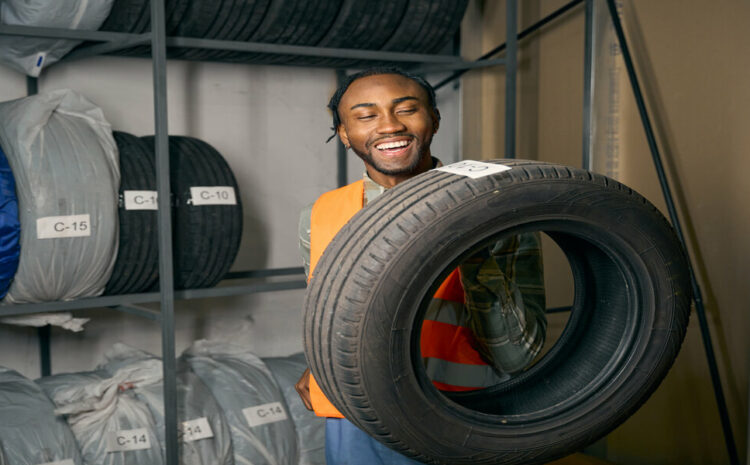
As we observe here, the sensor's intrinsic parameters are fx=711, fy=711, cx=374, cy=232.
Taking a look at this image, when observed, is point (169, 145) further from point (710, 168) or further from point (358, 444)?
point (710, 168)

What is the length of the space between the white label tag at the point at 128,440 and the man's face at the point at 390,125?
1.54 meters

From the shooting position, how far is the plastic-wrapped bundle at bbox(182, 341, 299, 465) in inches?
111

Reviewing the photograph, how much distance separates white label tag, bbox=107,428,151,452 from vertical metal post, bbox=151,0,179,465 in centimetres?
8

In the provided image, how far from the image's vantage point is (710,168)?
9.55 feet

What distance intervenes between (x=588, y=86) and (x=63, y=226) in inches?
94.0

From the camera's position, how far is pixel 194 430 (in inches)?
107

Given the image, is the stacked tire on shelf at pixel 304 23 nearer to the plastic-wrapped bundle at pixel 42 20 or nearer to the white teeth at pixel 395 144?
the plastic-wrapped bundle at pixel 42 20

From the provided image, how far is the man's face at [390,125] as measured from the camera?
164cm

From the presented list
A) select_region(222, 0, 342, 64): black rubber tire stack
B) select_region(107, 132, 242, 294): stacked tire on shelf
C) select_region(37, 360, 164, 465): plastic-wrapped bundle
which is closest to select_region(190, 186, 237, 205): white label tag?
select_region(107, 132, 242, 294): stacked tire on shelf

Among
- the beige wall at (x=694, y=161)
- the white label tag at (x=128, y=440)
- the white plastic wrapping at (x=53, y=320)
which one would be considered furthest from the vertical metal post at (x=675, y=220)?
the white plastic wrapping at (x=53, y=320)

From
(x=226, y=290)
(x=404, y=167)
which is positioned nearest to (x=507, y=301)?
(x=404, y=167)

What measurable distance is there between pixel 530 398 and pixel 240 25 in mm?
2025

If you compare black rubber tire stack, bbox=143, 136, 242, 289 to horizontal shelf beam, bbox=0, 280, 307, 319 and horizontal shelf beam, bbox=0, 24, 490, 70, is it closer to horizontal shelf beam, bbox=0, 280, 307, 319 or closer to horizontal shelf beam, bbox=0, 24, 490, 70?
horizontal shelf beam, bbox=0, 280, 307, 319

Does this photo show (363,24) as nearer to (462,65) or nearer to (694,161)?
(462,65)
